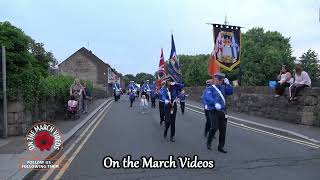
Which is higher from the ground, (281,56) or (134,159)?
(281,56)

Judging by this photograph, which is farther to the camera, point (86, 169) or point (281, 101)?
point (281, 101)

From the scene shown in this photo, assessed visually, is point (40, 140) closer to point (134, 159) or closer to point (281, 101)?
point (134, 159)

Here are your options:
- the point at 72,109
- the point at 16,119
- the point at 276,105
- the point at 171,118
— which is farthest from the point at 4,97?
the point at 276,105

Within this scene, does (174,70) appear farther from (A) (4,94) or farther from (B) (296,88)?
(A) (4,94)

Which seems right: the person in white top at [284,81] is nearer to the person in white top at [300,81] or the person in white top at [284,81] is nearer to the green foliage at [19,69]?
the person in white top at [300,81]

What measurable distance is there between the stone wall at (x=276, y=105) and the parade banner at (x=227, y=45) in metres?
2.79

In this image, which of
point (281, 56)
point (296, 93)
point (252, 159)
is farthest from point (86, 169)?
point (281, 56)

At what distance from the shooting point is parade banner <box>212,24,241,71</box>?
18.6 metres

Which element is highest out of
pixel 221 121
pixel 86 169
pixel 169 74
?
pixel 169 74

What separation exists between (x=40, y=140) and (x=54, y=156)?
0.75 m

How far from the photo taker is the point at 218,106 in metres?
11.7

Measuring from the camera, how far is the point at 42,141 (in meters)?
11.9

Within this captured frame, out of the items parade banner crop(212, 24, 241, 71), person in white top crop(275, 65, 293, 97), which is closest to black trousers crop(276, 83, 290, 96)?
person in white top crop(275, 65, 293, 97)

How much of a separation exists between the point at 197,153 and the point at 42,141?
3496mm
